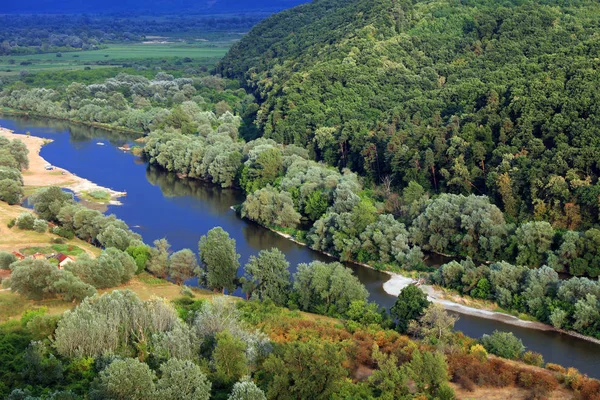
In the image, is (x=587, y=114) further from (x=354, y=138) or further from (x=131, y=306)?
(x=131, y=306)

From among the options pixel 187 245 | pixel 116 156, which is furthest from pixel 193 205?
pixel 116 156

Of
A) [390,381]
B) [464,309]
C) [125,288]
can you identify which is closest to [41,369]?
[125,288]

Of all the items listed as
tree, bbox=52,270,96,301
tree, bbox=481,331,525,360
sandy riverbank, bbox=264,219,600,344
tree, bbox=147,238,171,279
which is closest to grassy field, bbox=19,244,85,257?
tree, bbox=147,238,171,279

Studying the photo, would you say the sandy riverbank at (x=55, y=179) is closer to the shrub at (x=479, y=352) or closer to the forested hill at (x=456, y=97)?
the forested hill at (x=456, y=97)

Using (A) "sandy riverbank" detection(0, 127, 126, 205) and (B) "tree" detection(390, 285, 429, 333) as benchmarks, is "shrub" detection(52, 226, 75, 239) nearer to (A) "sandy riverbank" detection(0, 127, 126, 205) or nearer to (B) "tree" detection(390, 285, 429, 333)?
(A) "sandy riverbank" detection(0, 127, 126, 205)

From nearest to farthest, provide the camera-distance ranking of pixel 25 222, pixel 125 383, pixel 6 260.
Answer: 1. pixel 125 383
2. pixel 6 260
3. pixel 25 222

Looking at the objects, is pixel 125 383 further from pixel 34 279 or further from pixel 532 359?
pixel 532 359
